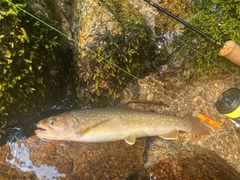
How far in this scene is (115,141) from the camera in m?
3.93

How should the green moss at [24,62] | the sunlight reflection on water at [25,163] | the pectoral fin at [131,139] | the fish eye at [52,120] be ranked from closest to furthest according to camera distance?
the green moss at [24,62] < the sunlight reflection on water at [25,163] < the fish eye at [52,120] < the pectoral fin at [131,139]

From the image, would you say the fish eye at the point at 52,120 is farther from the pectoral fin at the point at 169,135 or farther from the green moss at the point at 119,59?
the pectoral fin at the point at 169,135

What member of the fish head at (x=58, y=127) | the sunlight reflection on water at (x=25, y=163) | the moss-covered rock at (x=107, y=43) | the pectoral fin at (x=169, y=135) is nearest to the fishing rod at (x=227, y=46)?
the moss-covered rock at (x=107, y=43)

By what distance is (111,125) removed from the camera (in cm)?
386

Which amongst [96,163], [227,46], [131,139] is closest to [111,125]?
[131,139]

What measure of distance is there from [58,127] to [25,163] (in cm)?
66

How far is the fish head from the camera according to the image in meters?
3.64

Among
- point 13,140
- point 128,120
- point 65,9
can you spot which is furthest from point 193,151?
point 65,9

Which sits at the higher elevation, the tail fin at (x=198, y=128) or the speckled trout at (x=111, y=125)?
the tail fin at (x=198, y=128)

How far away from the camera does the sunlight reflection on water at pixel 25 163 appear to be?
11.2 feet

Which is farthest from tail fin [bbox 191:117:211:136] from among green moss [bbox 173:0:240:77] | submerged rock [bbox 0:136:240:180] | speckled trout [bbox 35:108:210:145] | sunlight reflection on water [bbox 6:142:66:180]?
sunlight reflection on water [bbox 6:142:66:180]

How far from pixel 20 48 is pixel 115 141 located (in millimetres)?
1977

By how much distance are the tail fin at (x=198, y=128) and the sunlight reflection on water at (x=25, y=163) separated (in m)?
2.23

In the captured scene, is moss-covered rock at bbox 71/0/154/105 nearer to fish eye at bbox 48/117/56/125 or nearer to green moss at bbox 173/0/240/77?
fish eye at bbox 48/117/56/125
